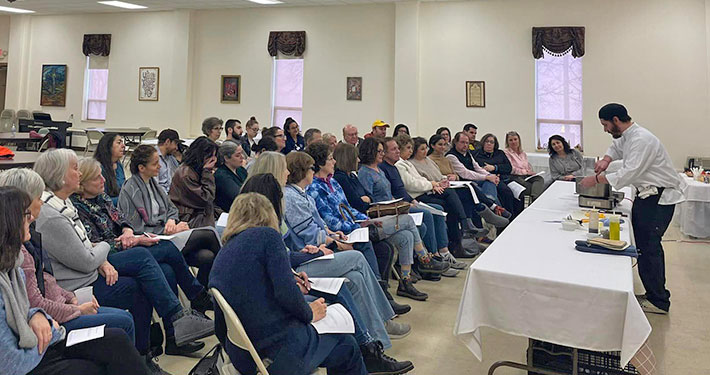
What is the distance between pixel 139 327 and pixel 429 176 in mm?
3515

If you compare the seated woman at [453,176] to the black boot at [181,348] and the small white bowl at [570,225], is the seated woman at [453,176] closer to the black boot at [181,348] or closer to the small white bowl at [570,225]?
the small white bowl at [570,225]

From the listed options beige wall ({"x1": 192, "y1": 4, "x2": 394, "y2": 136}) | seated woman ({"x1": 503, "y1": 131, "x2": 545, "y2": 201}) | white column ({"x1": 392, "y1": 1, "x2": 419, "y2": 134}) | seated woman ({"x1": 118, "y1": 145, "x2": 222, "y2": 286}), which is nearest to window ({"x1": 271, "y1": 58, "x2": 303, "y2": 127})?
beige wall ({"x1": 192, "y1": 4, "x2": 394, "y2": 136})

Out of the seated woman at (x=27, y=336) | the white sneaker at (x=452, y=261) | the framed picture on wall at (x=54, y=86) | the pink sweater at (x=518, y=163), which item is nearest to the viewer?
the seated woman at (x=27, y=336)

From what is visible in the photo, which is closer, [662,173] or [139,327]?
[139,327]

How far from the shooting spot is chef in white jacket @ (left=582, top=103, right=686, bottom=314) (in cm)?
348

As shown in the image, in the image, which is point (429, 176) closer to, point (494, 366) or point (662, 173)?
point (662, 173)

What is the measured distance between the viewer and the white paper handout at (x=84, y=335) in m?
1.80

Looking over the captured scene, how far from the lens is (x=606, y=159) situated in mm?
3881

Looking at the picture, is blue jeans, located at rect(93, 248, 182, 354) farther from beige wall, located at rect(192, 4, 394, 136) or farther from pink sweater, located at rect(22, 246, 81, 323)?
beige wall, located at rect(192, 4, 394, 136)

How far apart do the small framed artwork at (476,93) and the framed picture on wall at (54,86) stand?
33.7ft

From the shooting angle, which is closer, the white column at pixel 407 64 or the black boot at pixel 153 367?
the black boot at pixel 153 367

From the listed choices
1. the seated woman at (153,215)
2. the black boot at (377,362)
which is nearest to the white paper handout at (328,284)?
the black boot at (377,362)

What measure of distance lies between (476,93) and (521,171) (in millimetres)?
3516

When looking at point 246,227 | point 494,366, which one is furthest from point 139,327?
point 494,366
